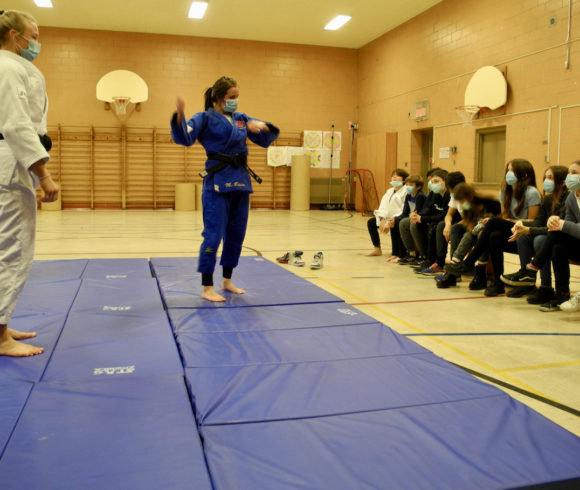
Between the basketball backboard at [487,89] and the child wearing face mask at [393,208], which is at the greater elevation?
the basketball backboard at [487,89]

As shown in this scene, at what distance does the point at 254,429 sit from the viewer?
5.84 ft

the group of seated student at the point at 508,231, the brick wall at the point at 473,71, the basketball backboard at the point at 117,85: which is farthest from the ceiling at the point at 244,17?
the group of seated student at the point at 508,231

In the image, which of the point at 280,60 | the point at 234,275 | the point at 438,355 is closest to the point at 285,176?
the point at 280,60

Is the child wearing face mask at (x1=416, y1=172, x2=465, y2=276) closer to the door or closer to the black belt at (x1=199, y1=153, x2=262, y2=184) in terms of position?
the black belt at (x1=199, y1=153, x2=262, y2=184)

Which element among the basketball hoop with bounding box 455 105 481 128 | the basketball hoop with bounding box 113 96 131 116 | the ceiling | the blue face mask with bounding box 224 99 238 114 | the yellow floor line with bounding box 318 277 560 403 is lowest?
the yellow floor line with bounding box 318 277 560 403

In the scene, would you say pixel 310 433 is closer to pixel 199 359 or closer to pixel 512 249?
pixel 199 359

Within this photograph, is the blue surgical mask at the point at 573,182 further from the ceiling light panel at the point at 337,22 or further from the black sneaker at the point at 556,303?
the ceiling light panel at the point at 337,22

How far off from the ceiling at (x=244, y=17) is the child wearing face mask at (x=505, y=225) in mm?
8129

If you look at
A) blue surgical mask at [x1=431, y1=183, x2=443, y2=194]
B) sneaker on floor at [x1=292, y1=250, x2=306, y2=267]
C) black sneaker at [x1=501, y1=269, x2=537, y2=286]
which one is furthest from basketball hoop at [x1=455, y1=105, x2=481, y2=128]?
black sneaker at [x1=501, y1=269, x2=537, y2=286]

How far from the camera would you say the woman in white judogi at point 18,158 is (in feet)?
7.43

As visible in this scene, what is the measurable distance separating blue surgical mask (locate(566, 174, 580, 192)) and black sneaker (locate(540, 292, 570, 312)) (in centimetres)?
77

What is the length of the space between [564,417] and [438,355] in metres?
0.76

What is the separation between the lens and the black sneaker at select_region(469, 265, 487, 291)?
454 cm

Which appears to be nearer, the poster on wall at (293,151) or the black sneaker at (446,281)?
the black sneaker at (446,281)
